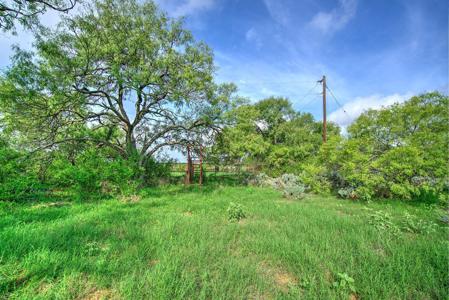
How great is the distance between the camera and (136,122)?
10.1m

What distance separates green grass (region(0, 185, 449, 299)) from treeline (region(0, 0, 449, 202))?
2.65m

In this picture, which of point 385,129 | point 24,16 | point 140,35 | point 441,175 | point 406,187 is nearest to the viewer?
point 24,16

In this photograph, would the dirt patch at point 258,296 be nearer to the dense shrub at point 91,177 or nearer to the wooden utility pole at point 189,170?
the dense shrub at point 91,177

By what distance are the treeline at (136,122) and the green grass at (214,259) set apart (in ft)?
8.68

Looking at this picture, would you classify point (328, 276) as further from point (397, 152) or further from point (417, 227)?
point (397, 152)

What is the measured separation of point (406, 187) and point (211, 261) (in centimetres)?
744

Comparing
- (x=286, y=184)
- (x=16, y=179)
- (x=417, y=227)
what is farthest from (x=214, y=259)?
(x=286, y=184)

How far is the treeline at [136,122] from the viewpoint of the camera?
20.5ft

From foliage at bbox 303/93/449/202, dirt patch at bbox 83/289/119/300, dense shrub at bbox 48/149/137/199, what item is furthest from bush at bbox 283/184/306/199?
dirt patch at bbox 83/289/119/300

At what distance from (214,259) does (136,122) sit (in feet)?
30.4

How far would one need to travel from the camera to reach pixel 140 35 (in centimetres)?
806

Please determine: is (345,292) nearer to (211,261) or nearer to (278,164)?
(211,261)

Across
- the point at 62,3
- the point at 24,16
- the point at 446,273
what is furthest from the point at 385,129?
the point at 24,16

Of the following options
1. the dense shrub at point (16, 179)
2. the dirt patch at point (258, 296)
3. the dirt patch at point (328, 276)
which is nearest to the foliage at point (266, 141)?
the dirt patch at point (328, 276)
